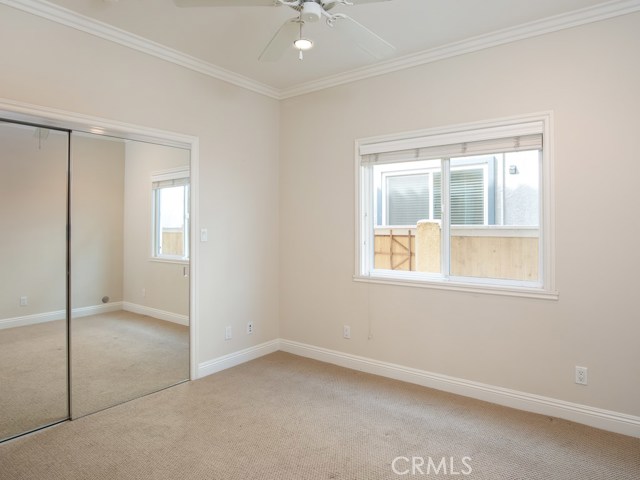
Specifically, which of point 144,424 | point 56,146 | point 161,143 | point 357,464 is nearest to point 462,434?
point 357,464

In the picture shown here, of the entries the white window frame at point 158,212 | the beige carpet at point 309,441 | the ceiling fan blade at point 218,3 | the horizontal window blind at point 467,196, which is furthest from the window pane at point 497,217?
the white window frame at point 158,212

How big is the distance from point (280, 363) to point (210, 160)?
2.09 m

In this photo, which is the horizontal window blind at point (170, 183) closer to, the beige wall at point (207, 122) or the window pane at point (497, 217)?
the beige wall at point (207, 122)

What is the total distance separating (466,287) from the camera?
3166 mm

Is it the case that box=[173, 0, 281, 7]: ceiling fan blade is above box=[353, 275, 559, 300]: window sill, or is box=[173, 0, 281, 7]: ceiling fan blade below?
above

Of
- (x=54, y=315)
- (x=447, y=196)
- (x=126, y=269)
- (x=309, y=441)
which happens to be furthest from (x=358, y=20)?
(x=54, y=315)

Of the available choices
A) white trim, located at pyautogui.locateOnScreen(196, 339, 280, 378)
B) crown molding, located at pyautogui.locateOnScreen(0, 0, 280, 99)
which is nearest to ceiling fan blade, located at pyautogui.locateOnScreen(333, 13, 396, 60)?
crown molding, located at pyautogui.locateOnScreen(0, 0, 280, 99)

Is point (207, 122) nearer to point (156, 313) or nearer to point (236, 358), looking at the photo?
point (156, 313)

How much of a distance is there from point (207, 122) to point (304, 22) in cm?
184

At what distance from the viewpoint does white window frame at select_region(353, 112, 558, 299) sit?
9.23 feet

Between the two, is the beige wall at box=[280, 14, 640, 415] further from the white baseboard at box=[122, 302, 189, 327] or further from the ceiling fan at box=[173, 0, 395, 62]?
the white baseboard at box=[122, 302, 189, 327]

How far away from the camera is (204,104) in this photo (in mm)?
3574

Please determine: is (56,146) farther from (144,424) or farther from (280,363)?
(280,363)

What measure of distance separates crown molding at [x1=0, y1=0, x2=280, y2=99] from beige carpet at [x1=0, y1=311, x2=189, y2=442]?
6.83 feet
